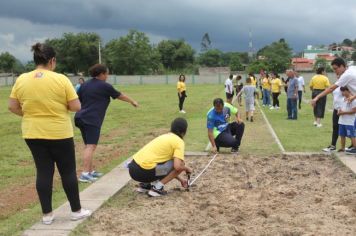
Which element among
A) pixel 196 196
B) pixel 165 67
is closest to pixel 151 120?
pixel 196 196

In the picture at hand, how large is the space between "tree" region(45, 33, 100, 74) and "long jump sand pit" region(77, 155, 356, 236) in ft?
312

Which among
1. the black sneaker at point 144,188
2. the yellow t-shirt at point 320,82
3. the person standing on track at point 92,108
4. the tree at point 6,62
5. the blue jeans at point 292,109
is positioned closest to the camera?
the black sneaker at point 144,188

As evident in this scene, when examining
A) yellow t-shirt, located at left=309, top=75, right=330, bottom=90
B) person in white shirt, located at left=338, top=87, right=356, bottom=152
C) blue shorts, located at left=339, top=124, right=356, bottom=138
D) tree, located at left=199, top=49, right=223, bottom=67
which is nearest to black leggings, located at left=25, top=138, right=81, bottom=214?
person in white shirt, located at left=338, top=87, right=356, bottom=152

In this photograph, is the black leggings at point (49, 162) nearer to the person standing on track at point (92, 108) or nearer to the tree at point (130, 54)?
the person standing on track at point (92, 108)

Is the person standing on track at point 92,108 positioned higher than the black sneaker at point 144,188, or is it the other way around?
the person standing on track at point 92,108

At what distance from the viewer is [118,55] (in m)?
98.9

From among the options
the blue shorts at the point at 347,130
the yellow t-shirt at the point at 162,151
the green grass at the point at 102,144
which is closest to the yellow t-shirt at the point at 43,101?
the green grass at the point at 102,144

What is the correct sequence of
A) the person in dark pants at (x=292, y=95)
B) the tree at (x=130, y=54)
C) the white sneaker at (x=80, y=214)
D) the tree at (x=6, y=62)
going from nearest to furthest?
the white sneaker at (x=80, y=214) < the person in dark pants at (x=292, y=95) < the tree at (x=130, y=54) < the tree at (x=6, y=62)

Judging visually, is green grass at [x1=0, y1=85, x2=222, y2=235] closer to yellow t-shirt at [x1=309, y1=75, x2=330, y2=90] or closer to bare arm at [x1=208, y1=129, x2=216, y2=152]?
bare arm at [x1=208, y1=129, x2=216, y2=152]

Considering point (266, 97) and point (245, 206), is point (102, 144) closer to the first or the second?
point (245, 206)

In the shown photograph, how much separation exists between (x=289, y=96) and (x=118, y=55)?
82517 mm

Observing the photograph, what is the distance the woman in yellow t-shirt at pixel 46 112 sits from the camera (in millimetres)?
5430

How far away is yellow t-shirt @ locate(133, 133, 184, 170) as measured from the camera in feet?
23.1

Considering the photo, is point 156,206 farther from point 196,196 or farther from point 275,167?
point 275,167
